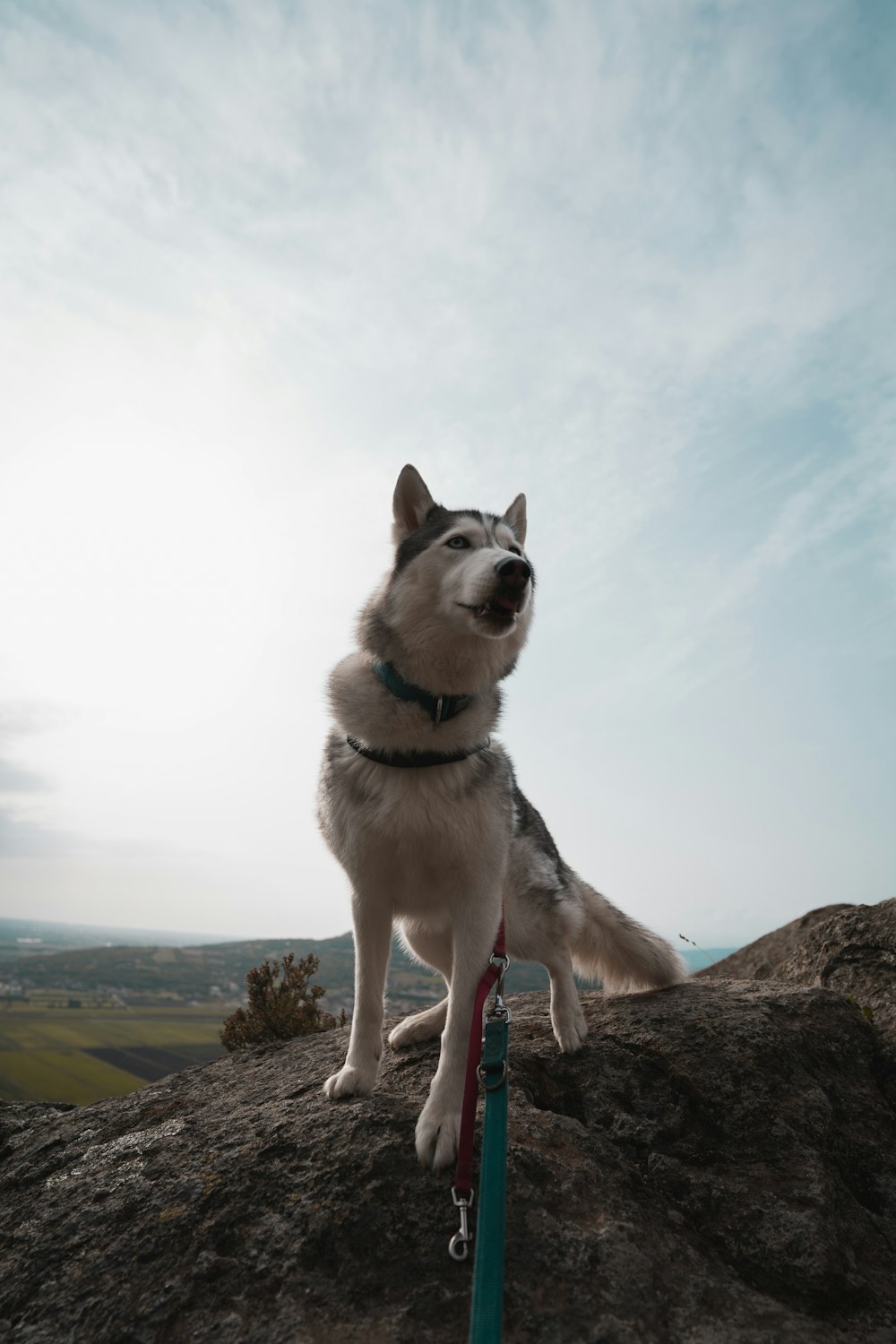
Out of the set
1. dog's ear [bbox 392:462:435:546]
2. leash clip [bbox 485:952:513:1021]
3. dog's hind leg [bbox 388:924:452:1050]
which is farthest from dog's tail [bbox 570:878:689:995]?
dog's ear [bbox 392:462:435:546]

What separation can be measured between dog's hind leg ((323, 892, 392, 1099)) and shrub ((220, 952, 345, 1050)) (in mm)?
3749

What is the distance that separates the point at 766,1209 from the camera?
2564 mm

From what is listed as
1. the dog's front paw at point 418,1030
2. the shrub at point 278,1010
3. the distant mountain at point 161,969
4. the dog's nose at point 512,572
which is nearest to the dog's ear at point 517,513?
the dog's nose at point 512,572

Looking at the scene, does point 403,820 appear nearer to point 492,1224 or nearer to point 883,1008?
point 492,1224

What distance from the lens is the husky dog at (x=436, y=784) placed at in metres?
3.17

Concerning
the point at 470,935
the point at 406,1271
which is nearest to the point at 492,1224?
the point at 406,1271

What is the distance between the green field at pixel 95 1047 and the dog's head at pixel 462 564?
1536 cm

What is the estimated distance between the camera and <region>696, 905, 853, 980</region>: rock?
5234 mm

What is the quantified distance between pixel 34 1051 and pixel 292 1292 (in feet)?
122

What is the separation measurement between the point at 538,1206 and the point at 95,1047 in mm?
38766

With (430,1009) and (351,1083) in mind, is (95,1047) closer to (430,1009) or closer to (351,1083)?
(430,1009)

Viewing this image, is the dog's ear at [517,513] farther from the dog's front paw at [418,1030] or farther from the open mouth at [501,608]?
the dog's front paw at [418,1030]

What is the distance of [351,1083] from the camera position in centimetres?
320

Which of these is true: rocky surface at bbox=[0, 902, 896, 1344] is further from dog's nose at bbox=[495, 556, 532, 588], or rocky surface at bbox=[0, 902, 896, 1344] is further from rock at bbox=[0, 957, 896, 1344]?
dog's nose at bbox=[495, 556, 532, 588]
